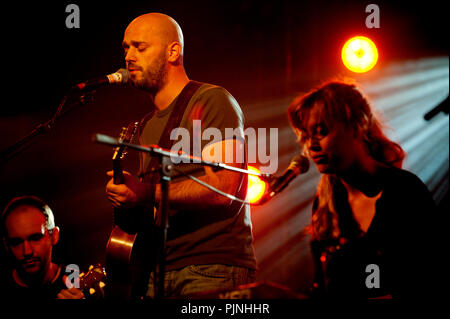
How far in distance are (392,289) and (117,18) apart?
389cm

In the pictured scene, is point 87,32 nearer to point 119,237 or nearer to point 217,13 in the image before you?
point 217,13

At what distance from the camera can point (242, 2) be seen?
5.13 metres

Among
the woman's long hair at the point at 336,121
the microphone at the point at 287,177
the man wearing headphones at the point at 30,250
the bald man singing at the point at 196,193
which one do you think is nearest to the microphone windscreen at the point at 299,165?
the microphone at the point at 287,177

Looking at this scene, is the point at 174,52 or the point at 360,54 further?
the point at 360,54

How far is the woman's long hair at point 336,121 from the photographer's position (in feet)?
8.35

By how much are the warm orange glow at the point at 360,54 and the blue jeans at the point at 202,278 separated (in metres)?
3.20

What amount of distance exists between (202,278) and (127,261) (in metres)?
0.50

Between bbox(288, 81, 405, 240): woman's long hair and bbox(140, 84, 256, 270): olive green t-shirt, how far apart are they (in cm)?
40

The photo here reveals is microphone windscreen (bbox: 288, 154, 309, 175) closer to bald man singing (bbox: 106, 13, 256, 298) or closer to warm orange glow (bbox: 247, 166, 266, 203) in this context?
bald man singing (bbox: 106, 13, 256, 298)

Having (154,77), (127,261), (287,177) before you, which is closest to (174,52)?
(154,77)

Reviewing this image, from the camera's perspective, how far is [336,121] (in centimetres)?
257

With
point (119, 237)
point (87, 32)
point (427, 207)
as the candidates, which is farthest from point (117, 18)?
point (427, 207)

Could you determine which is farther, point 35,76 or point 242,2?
point 242,2

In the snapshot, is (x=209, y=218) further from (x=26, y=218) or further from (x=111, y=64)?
(x=111, y=64)
